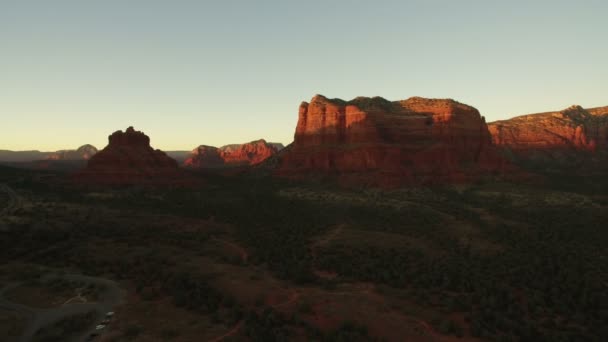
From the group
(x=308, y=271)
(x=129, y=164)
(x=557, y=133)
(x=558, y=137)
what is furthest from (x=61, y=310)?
(x=557, y=133)

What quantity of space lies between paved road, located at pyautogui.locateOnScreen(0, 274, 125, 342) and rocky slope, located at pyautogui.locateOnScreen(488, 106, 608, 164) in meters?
128

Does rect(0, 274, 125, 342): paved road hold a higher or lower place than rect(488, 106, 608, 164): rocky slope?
lower

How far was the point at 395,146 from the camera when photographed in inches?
3406

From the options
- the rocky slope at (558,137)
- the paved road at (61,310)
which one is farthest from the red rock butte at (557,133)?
the paved road at (61,310)

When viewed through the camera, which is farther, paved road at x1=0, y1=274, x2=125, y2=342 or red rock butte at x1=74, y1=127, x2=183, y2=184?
red rock butte at x1=74, y1=127, x2=183, y2=184

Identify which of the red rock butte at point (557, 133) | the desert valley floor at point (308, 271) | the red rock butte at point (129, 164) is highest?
the red rock butte at point (557, 133)

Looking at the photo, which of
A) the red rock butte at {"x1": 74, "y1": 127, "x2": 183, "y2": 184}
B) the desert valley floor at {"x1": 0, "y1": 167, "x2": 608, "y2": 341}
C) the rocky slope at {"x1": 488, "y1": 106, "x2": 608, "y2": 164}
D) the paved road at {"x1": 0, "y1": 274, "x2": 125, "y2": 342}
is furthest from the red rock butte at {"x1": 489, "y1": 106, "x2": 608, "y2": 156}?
the paved road at {"x1": 0, "y1": 274, "x2": 125, "y2": 342}

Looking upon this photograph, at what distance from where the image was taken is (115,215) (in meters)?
53.2

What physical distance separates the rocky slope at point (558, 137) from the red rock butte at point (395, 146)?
43867 mm

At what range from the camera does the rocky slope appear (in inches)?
4675

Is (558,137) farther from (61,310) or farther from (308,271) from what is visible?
(61,310)

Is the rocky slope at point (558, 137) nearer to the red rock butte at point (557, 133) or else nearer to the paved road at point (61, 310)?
the red rock butte at point (557, 133)

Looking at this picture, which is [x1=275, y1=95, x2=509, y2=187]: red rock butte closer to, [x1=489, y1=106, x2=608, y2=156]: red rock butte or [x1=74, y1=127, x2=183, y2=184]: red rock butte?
[x1=74, y1=127, x2=183, y2=184]: red rock butte

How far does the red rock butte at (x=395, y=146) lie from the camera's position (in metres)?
82.9
